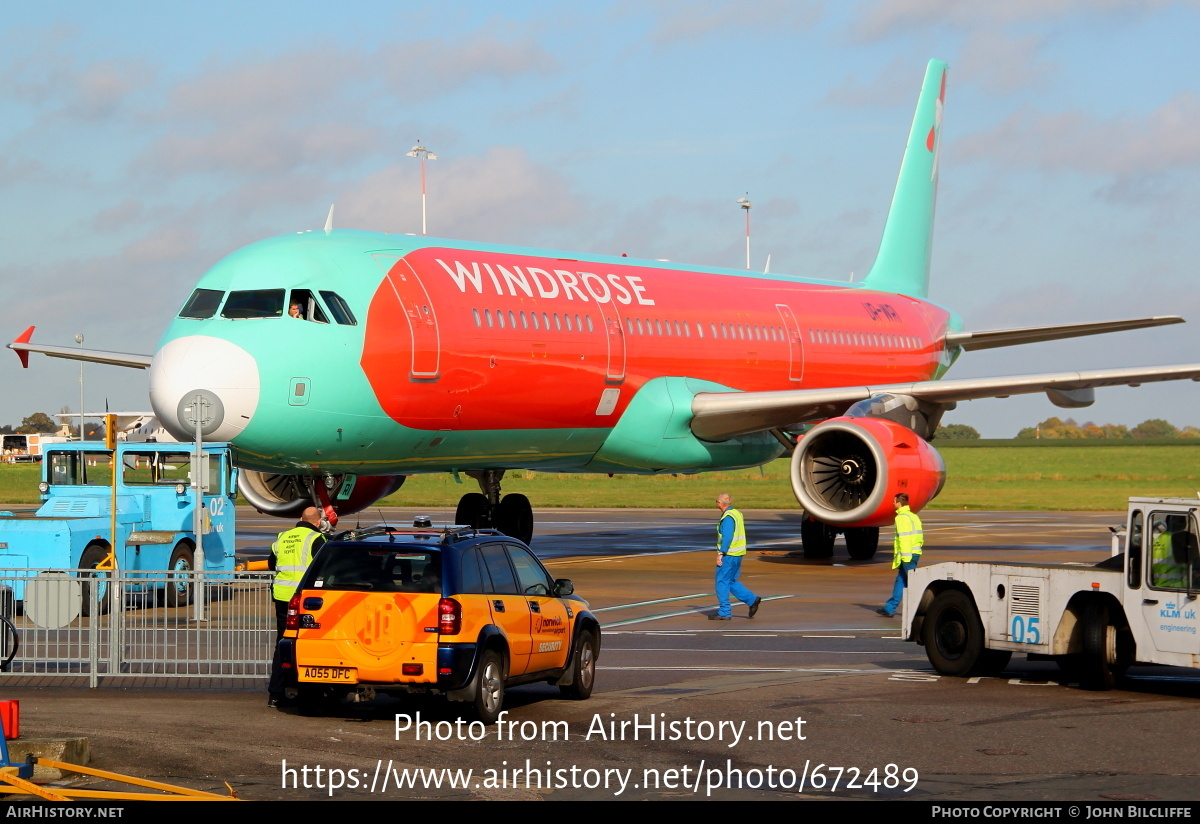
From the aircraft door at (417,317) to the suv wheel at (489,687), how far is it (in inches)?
404

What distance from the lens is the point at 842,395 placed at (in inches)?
1073

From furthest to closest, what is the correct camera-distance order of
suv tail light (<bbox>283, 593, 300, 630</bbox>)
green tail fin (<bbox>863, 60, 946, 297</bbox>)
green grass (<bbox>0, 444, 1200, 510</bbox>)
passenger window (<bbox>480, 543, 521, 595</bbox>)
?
green grass (<bbox>0, 444, 1200, 510</bbox>) → green tail fin (<bbox>863, 60, 946, 297</bbox>) → passenger window (<bbox>480, 543, 521, 595</bbox>) → suv tail light (<bbox>283, 593, 300, 630</bbox>)

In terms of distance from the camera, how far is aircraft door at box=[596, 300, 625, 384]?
85.0ft

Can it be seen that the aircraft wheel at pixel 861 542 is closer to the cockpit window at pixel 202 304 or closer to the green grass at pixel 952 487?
the cockpit window at pixel 202 304

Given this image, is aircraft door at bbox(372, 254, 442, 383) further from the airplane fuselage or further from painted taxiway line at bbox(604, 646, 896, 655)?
painted taxiway line at bbox(604, 646, 896, 655)

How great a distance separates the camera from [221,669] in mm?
14391

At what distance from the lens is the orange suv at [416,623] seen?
11.6 meters

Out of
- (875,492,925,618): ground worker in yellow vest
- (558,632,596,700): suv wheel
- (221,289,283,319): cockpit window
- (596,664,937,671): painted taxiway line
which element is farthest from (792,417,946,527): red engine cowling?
(558,632,596,700): suv wheel

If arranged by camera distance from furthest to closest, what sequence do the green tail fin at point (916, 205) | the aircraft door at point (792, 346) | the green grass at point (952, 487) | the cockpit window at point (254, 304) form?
the green grass at point (952, 487), the green tail fin at point (916, 205), the aircraft door at point (792, 346), the cockpit window at point (254, 304)

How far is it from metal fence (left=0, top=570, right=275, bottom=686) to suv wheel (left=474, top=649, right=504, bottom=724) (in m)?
3.12

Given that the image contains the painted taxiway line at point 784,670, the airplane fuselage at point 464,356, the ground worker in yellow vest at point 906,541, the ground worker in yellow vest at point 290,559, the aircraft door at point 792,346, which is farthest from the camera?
the aircraft door at point 792,346

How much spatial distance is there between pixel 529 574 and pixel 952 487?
2189 inches

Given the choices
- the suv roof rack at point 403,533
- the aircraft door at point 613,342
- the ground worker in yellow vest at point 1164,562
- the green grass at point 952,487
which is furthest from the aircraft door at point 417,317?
the green grass at point 952,487

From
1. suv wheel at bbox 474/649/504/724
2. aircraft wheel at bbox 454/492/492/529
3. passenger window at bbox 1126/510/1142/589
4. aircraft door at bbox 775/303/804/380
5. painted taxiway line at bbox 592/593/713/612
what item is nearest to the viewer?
suv wheel at bbox 474/649/504/724
